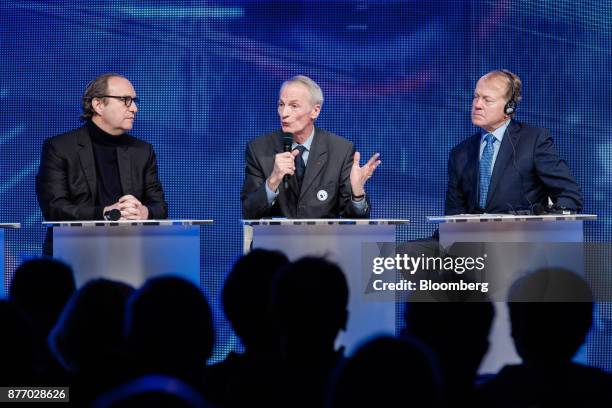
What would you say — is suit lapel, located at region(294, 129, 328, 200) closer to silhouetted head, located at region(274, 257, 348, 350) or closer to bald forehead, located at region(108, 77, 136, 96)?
bald forehead, located at region(108, 77, 136, 96)

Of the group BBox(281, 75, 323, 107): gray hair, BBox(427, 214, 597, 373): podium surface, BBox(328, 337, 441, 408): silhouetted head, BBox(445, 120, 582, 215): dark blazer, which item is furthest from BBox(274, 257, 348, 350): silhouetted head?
BBox(281, 75, 323, 107): gray hair

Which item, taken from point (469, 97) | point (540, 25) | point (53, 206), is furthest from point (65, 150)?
point (540, 25)

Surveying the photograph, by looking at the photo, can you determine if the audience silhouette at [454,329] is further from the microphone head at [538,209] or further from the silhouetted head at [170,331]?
the microphone head at [538,209]

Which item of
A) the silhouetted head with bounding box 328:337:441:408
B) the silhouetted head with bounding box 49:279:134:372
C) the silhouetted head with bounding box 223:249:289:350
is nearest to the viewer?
the silhouetted head with bounding box 328:337:441:408

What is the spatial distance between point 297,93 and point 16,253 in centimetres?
244

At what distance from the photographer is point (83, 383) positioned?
1.70 metres

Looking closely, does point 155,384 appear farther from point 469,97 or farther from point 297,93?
point 469,97

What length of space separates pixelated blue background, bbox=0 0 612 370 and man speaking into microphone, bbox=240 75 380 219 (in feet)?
4.09

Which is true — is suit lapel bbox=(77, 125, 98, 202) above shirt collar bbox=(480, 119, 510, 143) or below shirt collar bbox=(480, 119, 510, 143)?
below

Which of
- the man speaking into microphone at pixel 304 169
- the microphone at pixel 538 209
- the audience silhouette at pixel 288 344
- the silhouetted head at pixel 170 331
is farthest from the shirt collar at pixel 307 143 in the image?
the silhouetted head at pixel 170 331

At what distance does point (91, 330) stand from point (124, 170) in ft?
8.64

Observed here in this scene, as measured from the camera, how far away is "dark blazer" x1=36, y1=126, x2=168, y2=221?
13.7ft

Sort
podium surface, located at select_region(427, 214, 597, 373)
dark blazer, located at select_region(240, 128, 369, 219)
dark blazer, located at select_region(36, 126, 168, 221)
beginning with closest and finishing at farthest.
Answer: podium surface, located at select_region(427, 214, 597, 373) < dark blazer, located at select_region(36, 126, 168, 221) < dark blazer, located at select_region(240, 128, 369, 219)

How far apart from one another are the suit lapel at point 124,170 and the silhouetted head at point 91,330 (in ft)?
8.19
